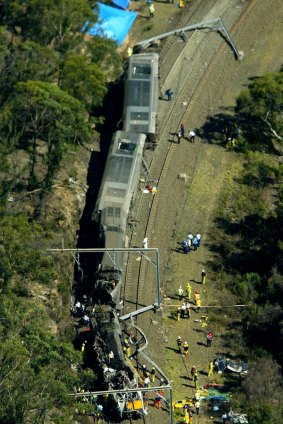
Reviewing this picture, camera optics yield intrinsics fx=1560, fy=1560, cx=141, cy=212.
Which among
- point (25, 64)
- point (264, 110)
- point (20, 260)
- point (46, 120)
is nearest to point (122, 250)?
point (20, 260)

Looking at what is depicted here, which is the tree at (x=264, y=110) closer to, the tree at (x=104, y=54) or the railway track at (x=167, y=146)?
the railway track at (x=167, y=146)

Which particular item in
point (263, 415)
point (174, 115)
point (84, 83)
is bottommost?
point (263, 415)

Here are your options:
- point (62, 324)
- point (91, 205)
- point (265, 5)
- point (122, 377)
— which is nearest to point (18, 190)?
point (91, 205)

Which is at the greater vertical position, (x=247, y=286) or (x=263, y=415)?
(x=247, y=286)

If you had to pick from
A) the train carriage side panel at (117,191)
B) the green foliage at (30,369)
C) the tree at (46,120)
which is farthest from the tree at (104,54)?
the green foliage at (30,369)

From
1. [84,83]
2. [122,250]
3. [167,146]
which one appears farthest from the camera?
[167,146]

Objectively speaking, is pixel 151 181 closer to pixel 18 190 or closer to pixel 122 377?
pixel 18 190

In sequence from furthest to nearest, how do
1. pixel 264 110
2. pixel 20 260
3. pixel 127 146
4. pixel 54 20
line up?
1. pixel 54 20
2. pixel 264 110
3. pixel 127 146
4. pixel 20 260

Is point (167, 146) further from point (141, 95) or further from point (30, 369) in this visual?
point (30, 369)
